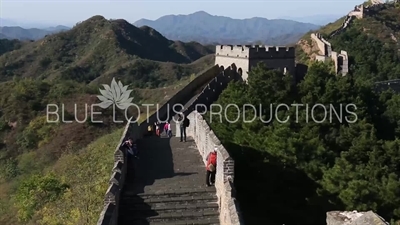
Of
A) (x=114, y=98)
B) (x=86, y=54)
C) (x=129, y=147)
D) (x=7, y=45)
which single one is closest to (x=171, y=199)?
(x=129, y=147)

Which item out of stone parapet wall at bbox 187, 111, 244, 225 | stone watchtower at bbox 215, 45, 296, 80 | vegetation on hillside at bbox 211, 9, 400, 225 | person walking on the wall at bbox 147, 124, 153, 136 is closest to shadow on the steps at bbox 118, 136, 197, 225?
stone parapet wall at bbox 187, 111, 244, 225

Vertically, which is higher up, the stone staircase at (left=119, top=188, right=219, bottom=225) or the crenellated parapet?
the crenellated parapet

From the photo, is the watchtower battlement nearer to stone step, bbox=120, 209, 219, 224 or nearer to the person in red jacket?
the person in red jacket

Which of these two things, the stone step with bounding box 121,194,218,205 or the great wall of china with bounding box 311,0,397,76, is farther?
the great wall of china with bounding box 311,0,397,76

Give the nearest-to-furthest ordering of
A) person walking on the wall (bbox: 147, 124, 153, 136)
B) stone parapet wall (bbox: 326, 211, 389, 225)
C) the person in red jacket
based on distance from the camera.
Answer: stone parapet wall (bbox: 326, 211, 389, 225) → the person in red jacket → person walking on the wall (bbox: 147, 124, 153, 136)

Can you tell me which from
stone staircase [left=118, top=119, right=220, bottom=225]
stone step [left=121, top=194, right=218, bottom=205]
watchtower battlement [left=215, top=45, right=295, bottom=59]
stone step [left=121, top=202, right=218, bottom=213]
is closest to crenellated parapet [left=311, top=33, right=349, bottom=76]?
watchtower battlement [left=215, top=45, right=295, bottom=59]

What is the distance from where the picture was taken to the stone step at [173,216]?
990 cm

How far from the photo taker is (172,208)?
10.1m

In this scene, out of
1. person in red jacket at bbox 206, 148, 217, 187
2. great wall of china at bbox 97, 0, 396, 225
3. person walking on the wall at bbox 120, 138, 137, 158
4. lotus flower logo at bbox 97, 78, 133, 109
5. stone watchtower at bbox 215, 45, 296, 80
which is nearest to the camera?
great wall of china at bbox 97, 0, 396, 225

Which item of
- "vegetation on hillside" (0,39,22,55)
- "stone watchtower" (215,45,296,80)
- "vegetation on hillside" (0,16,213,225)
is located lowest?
"vegetation on hillside" (0,16,213,225)

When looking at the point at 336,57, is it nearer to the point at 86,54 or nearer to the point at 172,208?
the point at 172,208

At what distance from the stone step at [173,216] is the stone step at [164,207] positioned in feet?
0.34

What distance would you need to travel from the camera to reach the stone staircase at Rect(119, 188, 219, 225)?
9891 millimetres

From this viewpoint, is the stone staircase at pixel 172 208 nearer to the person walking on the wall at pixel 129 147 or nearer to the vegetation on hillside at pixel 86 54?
the person walking on the wall at pixel 129 147
